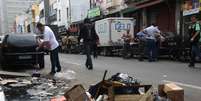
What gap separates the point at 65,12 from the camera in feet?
219

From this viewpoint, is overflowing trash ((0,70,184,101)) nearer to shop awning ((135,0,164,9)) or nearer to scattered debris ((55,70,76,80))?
scattered debris ((55,70,76,80))

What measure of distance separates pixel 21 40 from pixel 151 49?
606 cm

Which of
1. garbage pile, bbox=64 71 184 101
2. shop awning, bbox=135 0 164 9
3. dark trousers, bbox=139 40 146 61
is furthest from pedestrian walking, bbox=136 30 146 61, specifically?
garbage pile, bbox=64 71 184 101

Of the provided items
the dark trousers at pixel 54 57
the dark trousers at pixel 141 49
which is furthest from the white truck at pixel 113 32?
the dark trousers at pixel 54 57

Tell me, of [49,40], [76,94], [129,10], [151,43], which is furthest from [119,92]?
[129,10]

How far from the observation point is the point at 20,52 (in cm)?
2023

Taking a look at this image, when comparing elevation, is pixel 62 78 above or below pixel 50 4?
below

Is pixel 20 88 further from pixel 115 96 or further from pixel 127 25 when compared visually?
pixel 127 25

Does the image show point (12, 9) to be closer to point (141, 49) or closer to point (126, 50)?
point (126, 50)

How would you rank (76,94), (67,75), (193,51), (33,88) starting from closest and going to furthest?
1. (76,94)
2. (33,88)
3. (67,75)
4. (193,51)

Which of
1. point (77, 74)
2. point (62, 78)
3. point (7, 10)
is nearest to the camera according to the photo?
point (62, 78)

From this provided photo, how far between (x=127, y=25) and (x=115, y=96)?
25077 millimetres

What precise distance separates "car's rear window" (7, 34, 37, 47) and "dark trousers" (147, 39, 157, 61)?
542 cm

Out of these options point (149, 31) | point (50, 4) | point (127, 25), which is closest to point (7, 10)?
point (50, 4)
